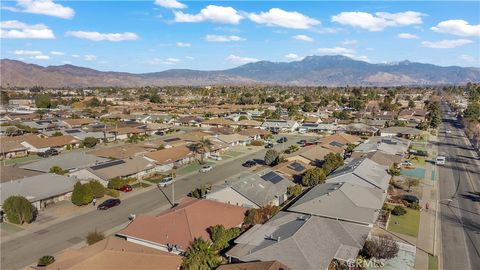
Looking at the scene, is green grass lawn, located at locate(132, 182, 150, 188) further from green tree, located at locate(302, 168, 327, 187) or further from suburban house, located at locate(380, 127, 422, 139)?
suburban house, located at locate(380, 127, 422, 139)

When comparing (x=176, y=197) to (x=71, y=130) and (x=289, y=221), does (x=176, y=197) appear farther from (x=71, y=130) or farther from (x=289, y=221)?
(x=71, y=130)

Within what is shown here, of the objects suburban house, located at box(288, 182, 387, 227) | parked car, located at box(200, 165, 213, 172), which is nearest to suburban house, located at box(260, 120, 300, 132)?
parked car, located at box(200, 165, 213, 172)

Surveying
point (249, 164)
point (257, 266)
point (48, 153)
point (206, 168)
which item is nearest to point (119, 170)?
point (206, 168)

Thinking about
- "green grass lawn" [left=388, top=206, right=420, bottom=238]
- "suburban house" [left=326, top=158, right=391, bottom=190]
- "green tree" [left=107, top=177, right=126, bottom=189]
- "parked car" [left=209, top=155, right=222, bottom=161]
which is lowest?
"parked car" [left=209, top=155, right=222, bottom=161]

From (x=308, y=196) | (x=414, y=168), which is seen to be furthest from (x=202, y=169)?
(x=414, y=168)

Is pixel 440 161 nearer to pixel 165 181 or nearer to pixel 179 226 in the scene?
pixel 165 181
